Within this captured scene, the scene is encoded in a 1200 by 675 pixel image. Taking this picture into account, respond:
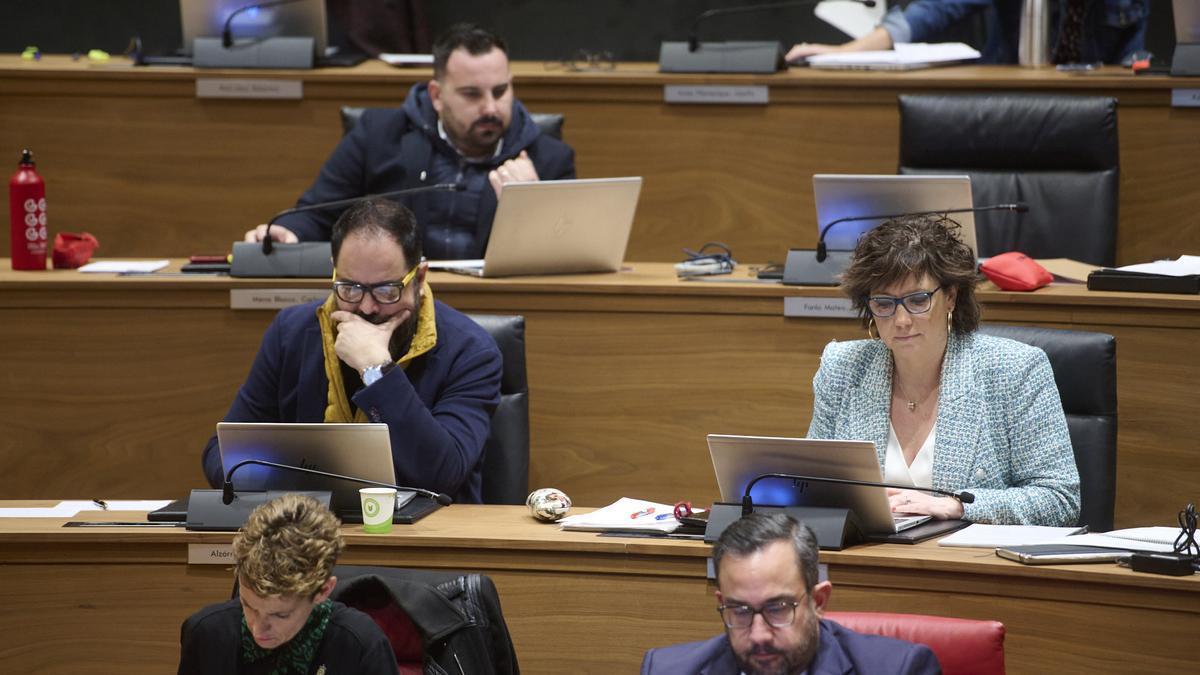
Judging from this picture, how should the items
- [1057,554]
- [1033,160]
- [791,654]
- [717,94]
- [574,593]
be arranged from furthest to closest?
[717,94] → [1033,160] → [574,593] → [1057,554] → [791,654]

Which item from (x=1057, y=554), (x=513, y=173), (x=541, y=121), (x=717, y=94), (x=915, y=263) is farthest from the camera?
(x=717, y=94)

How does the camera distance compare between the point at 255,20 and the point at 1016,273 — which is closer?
the point at 1016,273

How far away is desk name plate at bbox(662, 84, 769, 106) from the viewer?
4711mm

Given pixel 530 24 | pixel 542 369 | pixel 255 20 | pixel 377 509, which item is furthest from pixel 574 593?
pixel 530 24

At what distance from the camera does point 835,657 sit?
6.77 feet

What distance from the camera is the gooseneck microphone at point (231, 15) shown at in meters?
4.91

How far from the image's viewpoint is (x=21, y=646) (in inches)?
105

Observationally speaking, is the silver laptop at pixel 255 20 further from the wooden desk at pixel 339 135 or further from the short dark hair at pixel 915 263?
the short dark hair at pixel 915 263

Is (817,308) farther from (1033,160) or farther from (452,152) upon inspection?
(452,152)

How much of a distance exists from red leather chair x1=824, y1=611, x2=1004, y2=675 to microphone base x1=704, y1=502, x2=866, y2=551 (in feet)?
0.83

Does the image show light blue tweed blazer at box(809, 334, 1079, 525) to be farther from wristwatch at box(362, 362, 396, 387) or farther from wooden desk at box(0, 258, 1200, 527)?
wristwatch at box(362, 362, 396, 387)

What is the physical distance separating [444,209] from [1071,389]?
6.60 feet

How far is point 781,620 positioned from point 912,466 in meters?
0.94

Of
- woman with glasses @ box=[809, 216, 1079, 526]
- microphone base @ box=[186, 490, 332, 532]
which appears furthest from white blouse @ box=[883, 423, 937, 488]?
microphone base @ box=[186, 490, 332, 532]
